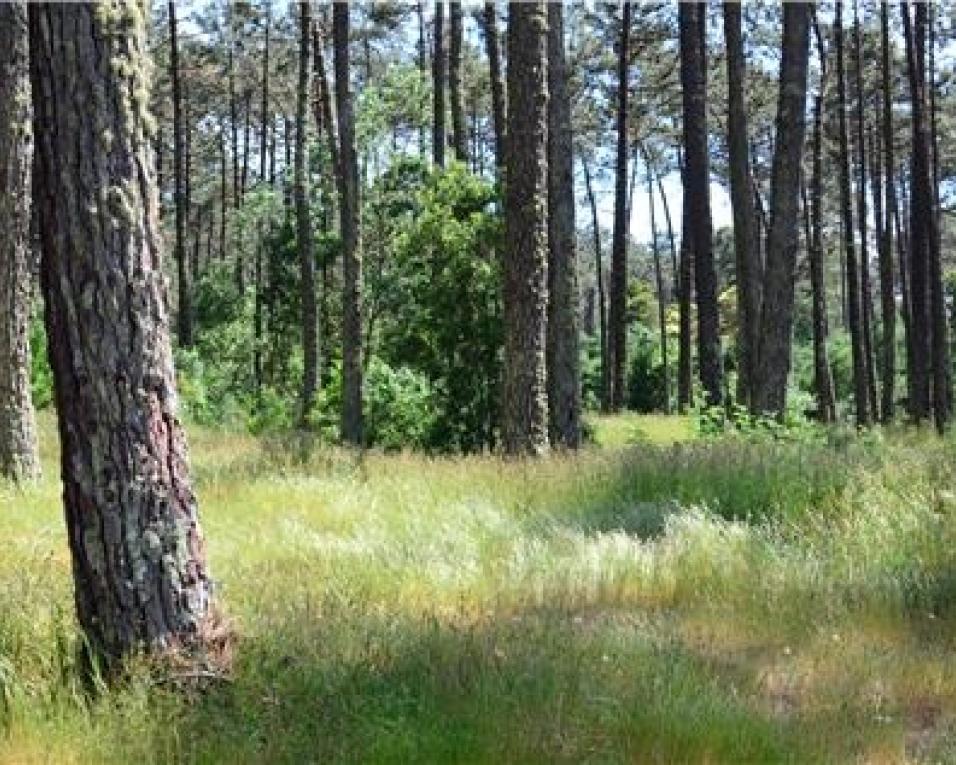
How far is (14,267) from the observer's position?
9.31 metres

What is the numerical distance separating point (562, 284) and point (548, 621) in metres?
8.49

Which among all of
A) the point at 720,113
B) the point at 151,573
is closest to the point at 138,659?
the point at 151,573

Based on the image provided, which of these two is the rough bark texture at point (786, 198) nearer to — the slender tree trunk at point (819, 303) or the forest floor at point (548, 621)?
the forest floor at point (548, 621)

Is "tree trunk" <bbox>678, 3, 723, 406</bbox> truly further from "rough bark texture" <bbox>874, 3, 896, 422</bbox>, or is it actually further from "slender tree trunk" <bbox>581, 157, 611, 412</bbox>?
"slender tree trunk" <bbox>581, 157, 611, 412</bbox>

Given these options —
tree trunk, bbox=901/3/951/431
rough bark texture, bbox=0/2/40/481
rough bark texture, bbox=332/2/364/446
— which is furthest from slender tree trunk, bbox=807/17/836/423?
rough bark texture, bbox=0/2/40/481

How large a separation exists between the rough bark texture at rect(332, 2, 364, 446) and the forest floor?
6357 mm

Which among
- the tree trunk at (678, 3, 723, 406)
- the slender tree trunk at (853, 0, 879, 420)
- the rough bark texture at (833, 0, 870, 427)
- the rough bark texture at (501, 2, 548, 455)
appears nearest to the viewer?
the rough bark texture at (501, 2, 548, 455)

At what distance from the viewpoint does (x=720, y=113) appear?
39.1 m

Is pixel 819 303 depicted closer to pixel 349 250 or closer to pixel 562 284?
pixel 349 250

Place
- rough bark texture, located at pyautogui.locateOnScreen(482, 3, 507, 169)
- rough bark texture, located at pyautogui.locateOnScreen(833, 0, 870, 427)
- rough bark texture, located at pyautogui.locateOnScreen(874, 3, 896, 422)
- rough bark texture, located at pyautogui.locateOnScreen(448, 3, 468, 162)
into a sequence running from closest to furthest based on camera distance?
rough bark texture, located at pyautogui.locateOnScreen(482, 3, 507, 169) < rough bark texture, located at pyautogui.locateOnScreen(448, 3, 468, 162) < rough bark texture, located at pyautogui.locateOnScreen(874, 3, 896, 422) < rough bark texture, located at pyautogui.locateOnScreen(833, 0, 870, 427)

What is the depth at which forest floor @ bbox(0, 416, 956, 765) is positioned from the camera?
11.8ft

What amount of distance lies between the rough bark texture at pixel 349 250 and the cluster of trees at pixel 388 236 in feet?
0.14

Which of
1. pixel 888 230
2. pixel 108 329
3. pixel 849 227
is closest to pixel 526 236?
pixel 108 329

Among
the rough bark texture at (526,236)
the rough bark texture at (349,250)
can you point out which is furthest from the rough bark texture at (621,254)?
the rough bark texture at (526,236)
